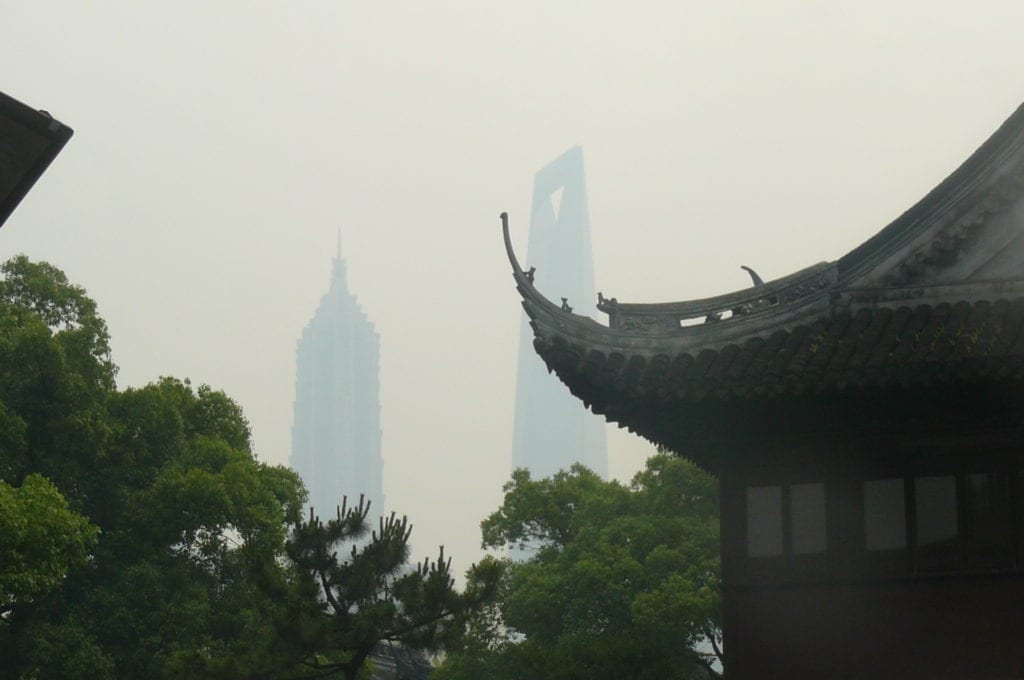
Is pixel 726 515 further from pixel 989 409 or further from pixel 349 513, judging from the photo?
pixel 349 513

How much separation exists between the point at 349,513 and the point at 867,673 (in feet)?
40.0

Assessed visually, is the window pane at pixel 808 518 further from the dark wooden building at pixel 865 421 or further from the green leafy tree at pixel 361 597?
the green leafy tree at pixel 361 597

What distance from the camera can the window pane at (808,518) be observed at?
12.9m

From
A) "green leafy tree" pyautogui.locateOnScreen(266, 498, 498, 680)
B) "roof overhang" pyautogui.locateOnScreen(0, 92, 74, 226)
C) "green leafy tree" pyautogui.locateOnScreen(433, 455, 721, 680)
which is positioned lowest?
"roof overhang" pyautogui.locateOnScreen(0, 92, 74, 226)

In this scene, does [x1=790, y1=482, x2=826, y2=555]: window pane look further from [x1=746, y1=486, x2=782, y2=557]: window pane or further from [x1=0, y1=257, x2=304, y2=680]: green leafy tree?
[x1=0, y1=257, x2=304, y2=680]: green leafy tree

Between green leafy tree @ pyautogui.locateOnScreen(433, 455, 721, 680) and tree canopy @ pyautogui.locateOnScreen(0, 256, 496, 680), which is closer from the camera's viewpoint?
tree canopy @ pyautogui.locateOnScreen(0, 256, 496, 680)

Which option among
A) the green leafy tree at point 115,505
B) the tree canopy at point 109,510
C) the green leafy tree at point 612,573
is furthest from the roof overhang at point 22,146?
A: the green leafy tree at point 612,573

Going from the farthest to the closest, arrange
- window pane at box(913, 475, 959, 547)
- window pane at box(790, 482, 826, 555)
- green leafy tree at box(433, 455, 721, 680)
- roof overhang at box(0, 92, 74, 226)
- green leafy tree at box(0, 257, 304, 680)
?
1. green leafy tree at box(433, 455, 721, 680)
2. green leafy tree at box(0, 257, 304, 680)
3. window pane at box(790, 482, 826, 555)
4. window pane at box(913, 475, 959, 547)
5. roof overhang at box(0, 92, 74, 226)

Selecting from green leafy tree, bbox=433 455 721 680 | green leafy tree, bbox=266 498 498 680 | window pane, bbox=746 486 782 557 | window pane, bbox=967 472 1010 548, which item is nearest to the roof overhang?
window pane, bbox=746 486 782 557

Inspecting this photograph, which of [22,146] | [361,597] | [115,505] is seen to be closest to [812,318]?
[22,146]

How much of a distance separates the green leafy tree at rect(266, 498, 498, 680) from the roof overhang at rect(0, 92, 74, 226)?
53.6 ft

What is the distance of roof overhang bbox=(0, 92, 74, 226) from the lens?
247 inches

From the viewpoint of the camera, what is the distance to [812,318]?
520 inches

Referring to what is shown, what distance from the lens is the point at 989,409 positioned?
12398mm
